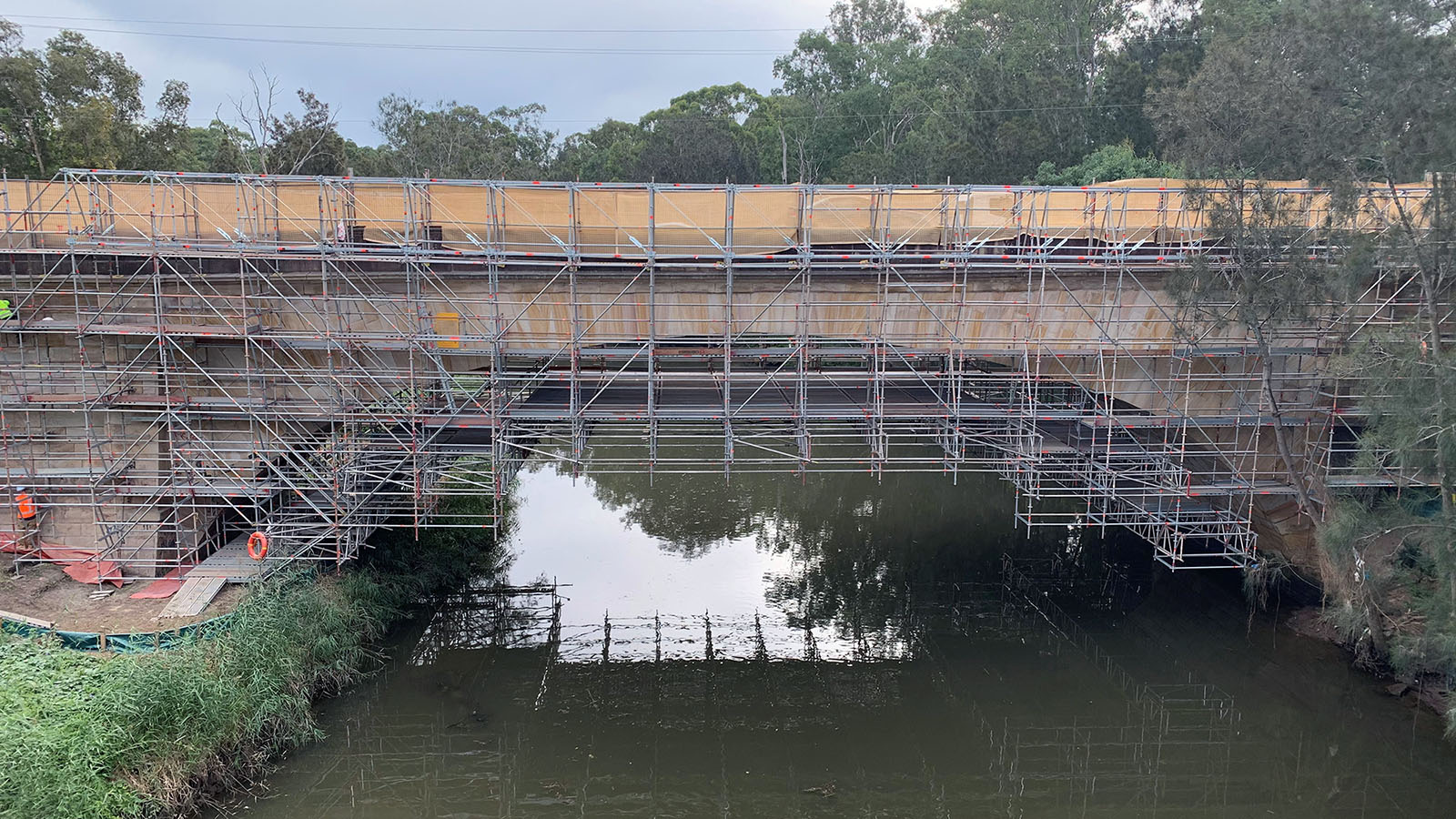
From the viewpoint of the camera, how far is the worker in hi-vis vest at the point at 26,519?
12.6 meters

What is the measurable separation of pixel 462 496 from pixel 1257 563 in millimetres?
13774

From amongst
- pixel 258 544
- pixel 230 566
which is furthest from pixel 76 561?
pixel 258 544

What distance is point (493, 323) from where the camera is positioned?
1273cm

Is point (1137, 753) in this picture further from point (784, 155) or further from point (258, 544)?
point (784, 155)

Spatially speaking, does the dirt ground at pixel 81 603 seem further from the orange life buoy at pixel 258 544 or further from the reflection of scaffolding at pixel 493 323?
the reflection of scaffolding at pixel 493 323

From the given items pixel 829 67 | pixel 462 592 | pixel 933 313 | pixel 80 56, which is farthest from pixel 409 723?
pixel 829 67

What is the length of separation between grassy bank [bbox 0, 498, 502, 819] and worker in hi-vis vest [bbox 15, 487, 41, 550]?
10.2 ft

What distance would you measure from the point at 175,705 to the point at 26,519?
18.3 feet

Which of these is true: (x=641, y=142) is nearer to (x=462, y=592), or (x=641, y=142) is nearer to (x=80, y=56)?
(x=80, y=56)

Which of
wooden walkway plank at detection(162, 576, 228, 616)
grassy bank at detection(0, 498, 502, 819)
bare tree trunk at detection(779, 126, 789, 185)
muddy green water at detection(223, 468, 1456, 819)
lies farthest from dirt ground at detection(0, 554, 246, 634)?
bare tree trunk at detection(779, 126, 789, 185)

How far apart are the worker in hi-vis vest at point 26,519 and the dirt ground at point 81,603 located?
302mm

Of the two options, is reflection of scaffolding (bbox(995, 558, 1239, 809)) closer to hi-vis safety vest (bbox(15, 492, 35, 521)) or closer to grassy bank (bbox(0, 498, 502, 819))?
grassy bank (bbox(0, 498, 502, 819))

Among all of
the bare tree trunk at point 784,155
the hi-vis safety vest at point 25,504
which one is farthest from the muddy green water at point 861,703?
the bare tree trunk at point 784,155

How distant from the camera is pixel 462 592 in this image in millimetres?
15273
